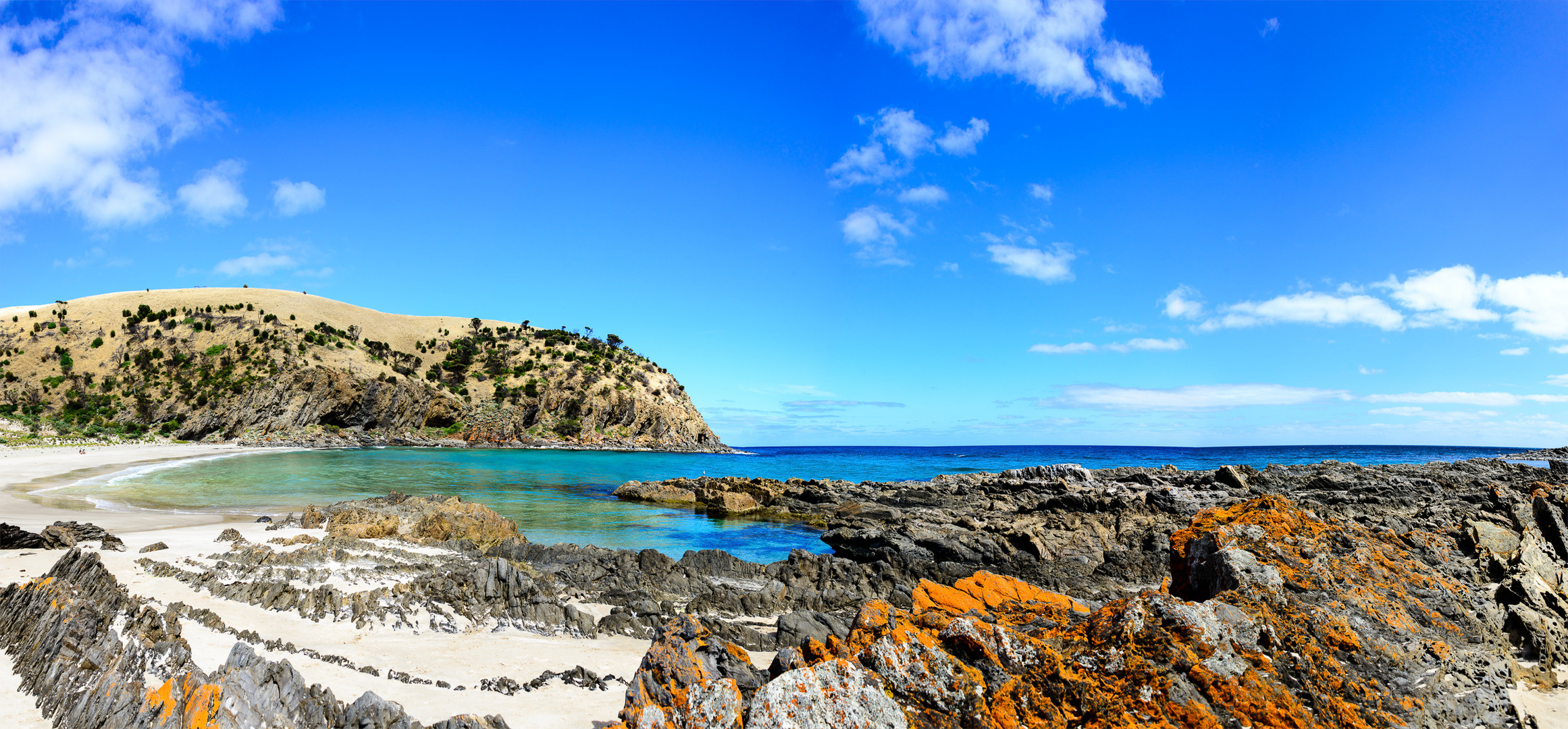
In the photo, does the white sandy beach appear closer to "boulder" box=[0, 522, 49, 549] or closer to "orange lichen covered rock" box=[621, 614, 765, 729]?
"boulder" box=[0, 522, 49, 549]

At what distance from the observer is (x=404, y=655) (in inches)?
313

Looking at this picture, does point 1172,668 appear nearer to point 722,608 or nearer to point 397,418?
point 722,608

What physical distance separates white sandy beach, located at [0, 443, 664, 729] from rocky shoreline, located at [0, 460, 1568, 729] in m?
0.19

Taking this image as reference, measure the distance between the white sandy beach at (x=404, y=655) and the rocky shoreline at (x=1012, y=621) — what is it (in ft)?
0.64

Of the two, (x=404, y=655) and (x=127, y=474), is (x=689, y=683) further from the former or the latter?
(x=127, y=474)

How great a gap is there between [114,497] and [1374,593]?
37221 millimetres

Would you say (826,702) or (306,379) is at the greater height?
(306,379)

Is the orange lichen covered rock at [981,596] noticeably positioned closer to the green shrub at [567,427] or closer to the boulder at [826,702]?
the boulder at [826,702]

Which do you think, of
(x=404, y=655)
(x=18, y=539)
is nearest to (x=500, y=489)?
(x=18, y=539)

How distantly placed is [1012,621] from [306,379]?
98919mm

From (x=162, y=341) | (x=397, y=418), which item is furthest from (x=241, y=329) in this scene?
(x=397, y=418)

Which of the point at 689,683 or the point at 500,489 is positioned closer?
the point at 689,683

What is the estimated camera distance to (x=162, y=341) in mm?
85000

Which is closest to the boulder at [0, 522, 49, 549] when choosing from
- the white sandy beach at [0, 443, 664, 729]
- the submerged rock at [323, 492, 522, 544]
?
the white sandy beach at [0, 443, 664, 729]
